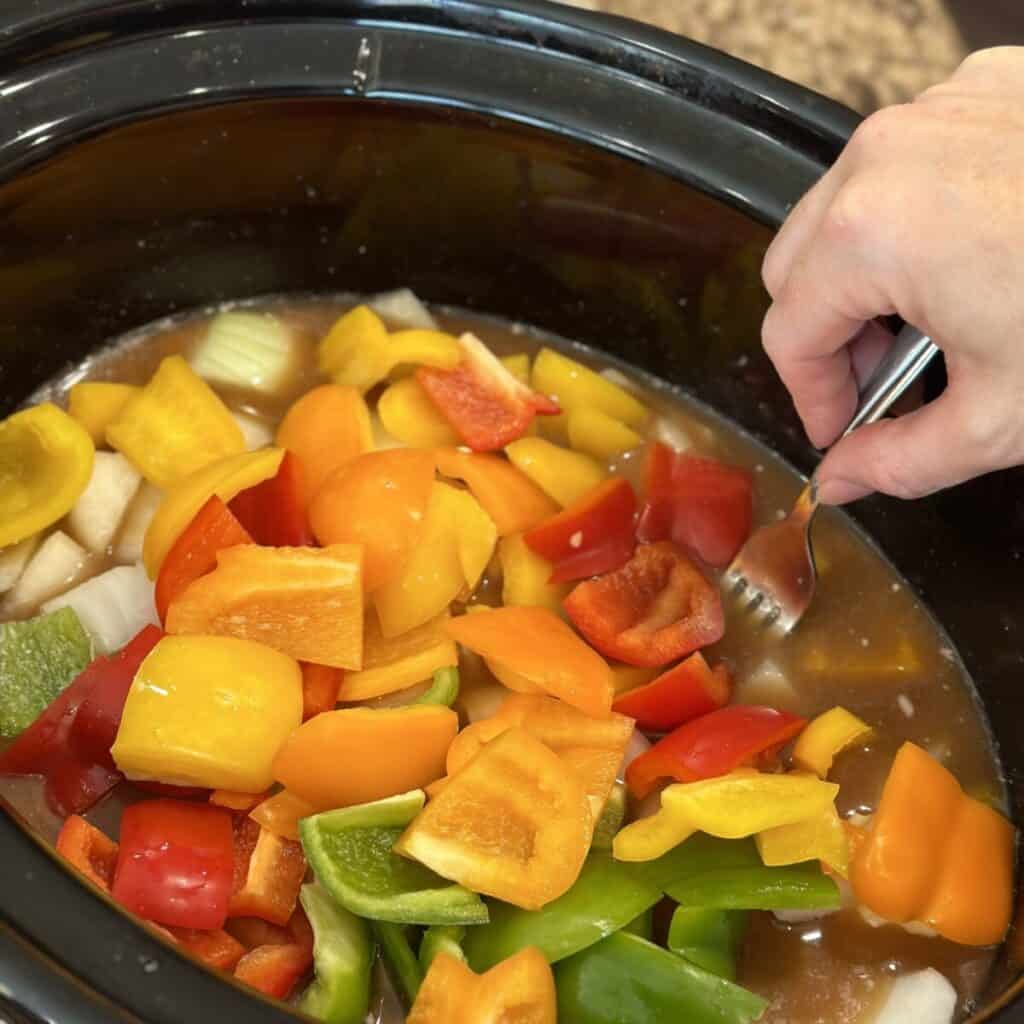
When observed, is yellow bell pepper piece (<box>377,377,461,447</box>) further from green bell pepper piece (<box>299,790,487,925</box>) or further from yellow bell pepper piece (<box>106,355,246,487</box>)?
green bell pepper piece (<box>299,790,487,925</box>)

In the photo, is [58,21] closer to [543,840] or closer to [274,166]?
[274,166]

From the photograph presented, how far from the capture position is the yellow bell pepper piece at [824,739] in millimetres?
1323

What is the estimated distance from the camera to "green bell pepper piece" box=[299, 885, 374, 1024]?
1.05 m

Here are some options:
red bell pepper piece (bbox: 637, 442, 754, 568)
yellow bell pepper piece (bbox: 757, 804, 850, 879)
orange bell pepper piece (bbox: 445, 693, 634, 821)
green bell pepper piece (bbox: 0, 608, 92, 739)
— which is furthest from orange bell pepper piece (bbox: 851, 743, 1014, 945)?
green bell pepper piece (bbox: 0, 608, 92, 739)

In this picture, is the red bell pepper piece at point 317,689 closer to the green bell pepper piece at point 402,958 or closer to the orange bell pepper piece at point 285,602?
the orange bell pepper piece at point 285,602

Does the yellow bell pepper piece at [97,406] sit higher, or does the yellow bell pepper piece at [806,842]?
the yellow bell pepper piece at [97,406]

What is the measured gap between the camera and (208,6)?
4.59ft

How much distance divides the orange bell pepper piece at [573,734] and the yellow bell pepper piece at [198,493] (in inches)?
14.0

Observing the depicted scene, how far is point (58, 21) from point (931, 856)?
1221mm

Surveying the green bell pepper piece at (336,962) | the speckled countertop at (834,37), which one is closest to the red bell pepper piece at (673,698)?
the green bell pepper piece at (336,962)

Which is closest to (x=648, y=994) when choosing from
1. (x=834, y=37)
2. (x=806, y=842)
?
(x=806, y=842)

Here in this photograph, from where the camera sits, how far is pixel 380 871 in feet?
3.62

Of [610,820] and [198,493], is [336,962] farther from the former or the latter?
[198,493]

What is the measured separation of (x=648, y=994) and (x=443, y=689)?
335mm
